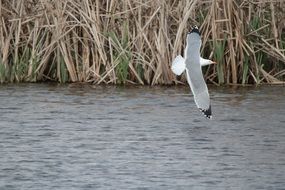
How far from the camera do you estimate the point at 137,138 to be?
1012 centimetres

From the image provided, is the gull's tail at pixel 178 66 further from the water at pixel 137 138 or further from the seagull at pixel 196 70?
the water at pixel 137 138

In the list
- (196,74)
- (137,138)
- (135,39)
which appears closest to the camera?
(137,138)

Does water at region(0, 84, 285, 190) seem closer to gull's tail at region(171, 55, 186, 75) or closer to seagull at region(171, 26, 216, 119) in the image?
seagull at region(171, 26, 216, 119)

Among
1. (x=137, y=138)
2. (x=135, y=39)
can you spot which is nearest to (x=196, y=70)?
(x=137, y=138)

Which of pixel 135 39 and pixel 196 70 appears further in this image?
pixel 135 39

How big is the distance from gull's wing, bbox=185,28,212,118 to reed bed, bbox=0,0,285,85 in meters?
2.81

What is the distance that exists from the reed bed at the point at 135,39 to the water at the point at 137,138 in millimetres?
274

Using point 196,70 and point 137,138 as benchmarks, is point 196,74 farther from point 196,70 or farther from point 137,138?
point 137,138

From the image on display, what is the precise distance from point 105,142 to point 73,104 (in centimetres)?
256

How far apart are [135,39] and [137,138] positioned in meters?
3.51

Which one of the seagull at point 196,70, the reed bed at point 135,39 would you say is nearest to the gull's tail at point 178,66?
the seagull at point 196,70

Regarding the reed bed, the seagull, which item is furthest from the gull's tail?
the reed bed

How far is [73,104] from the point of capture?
41.0ft

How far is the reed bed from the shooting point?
527 inches
